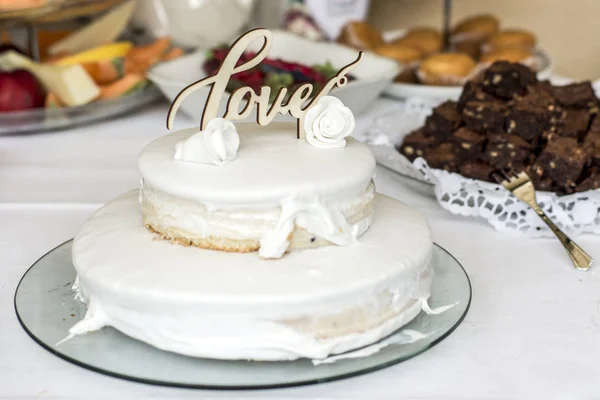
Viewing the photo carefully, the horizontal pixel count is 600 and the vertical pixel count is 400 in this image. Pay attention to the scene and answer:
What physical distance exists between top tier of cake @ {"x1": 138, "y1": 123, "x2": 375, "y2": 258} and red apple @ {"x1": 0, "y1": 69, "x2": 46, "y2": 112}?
926 millimetres

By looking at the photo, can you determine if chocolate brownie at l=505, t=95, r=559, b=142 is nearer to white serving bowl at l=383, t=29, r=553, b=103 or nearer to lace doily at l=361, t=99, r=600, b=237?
lace doily at l=361, t=99, r=600, b=237

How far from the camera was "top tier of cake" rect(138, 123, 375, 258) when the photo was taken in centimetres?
89

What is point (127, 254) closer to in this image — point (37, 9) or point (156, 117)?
point (156, 117)

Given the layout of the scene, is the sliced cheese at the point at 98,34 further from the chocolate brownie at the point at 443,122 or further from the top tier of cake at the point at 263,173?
the top tier of cake at the point at 263,173

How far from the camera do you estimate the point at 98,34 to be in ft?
7.23

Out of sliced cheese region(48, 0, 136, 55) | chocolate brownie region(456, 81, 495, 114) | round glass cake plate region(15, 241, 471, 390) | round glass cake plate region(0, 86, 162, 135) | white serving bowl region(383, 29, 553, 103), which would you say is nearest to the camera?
round glass cake plate region(15, 241, 471, 390)

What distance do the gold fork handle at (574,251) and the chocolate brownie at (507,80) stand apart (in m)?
0.35

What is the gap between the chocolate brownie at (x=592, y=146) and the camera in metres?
1.33

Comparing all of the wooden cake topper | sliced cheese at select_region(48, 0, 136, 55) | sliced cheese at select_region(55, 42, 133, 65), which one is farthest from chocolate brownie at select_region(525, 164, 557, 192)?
sliced cheese at select_region(48, 0, 136, 55)


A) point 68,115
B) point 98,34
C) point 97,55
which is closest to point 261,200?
point 68,115

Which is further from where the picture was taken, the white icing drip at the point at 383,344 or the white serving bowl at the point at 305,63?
the white serving bowl at the point at 305,63

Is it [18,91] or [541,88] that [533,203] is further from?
[18,91]

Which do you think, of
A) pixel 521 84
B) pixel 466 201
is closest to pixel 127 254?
pixel 466 201

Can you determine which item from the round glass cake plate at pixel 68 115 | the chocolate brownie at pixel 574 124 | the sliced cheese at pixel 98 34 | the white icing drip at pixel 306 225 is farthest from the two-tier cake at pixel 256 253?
the sliced cheese at pixel 98 34
